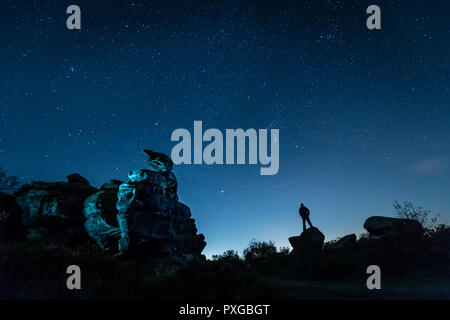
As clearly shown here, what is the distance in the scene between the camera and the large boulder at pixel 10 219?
18438 millimetres

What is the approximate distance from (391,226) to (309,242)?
6.40 meters

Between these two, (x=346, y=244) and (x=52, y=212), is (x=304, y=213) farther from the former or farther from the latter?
(x=52, y=212)

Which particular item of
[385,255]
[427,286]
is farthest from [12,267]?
[385,255]

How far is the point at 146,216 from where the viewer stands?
12.9 metres

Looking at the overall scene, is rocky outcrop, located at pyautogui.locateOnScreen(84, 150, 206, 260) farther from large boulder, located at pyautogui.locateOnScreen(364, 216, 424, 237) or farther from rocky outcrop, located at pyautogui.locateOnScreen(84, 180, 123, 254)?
large boulder, located at pyautogui.locateOnScreen(364, 216, 424, 237)

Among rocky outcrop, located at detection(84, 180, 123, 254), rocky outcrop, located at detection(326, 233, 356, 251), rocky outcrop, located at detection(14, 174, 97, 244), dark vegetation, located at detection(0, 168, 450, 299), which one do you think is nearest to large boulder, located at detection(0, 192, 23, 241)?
rocky outcrop, located at detection(14, 174, 97, 244)

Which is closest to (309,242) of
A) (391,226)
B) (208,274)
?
(391,226)

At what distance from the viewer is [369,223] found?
19641mm

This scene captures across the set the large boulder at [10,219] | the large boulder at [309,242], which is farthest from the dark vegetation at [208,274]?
the large boulder at [10,219]

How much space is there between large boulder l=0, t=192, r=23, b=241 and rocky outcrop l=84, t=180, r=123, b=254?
20.2ft

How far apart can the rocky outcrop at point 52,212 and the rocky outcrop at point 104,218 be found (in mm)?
1868

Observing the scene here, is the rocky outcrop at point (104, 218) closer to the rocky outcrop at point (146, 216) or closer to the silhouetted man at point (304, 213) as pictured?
the rocky outcrop at point (146, 216)

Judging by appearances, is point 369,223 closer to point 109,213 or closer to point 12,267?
point 109,213
